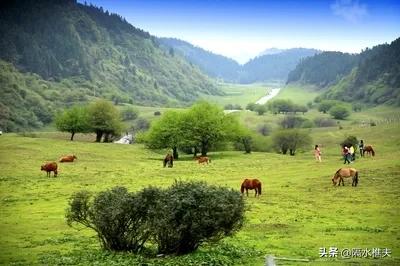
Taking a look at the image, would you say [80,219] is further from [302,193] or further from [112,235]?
[302,193]

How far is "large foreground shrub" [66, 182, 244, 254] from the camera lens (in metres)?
23.2

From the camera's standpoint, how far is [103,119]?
381 feet

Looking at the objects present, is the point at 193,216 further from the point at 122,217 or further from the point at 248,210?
the point at 248,210

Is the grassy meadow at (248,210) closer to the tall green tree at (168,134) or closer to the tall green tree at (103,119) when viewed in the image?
the tall green tree at (168,134)

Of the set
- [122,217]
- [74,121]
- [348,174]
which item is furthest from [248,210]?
[74,121]

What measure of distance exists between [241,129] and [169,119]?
46.5 feet

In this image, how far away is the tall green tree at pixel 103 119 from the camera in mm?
115750

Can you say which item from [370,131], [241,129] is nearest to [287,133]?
[241,129]

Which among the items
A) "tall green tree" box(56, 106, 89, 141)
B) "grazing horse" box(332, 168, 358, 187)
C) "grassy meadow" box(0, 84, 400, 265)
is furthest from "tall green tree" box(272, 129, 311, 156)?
"grazing horse" box(332, 168, 358, 187)

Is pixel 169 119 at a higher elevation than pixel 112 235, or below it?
higher

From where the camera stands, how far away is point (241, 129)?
3792 inches

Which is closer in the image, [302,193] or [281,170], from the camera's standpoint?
[302,193]

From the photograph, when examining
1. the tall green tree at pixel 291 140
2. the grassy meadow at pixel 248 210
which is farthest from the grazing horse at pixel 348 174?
the tall green tree at pixel 291 140

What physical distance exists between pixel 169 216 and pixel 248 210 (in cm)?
617
